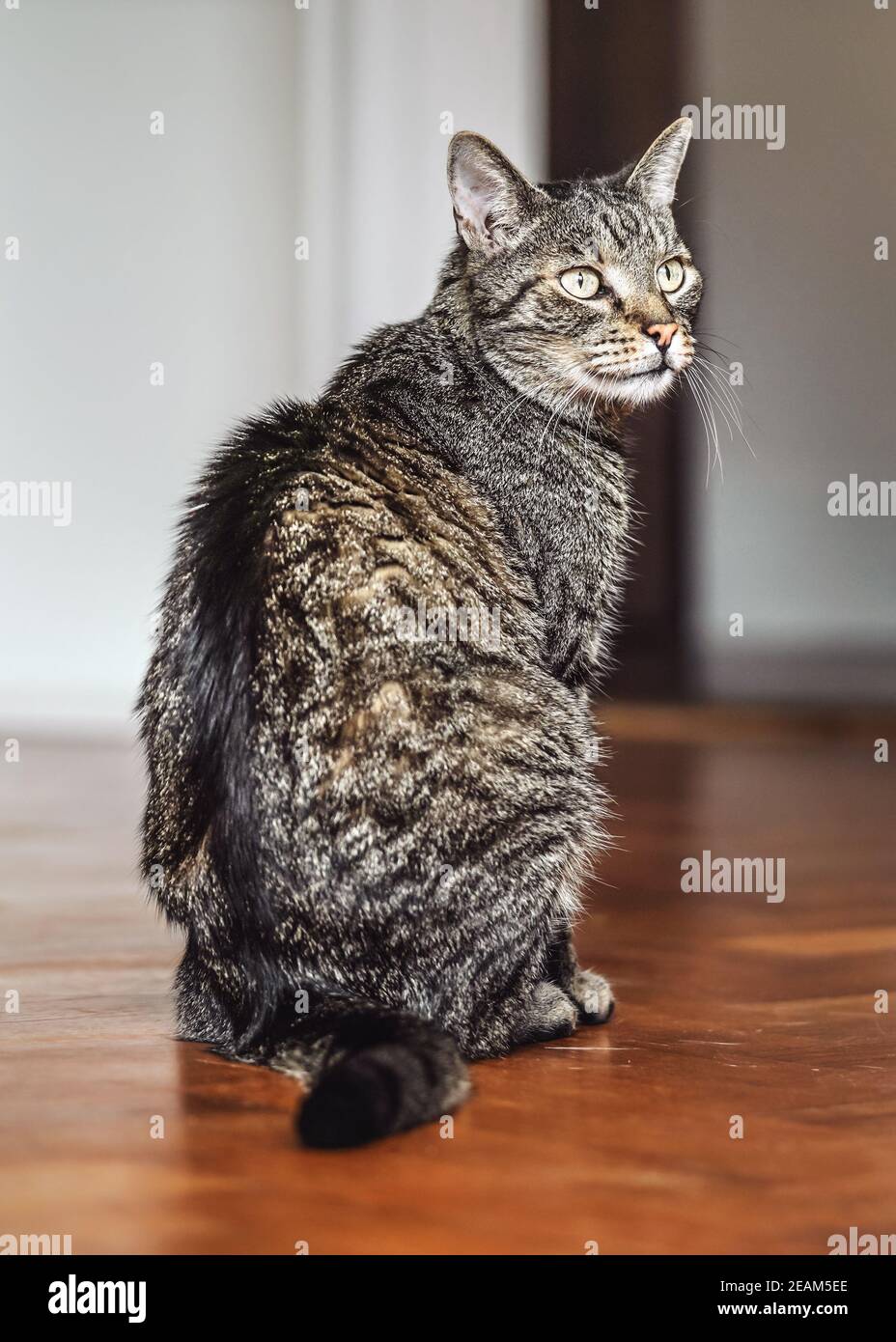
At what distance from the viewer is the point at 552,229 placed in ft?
6.04

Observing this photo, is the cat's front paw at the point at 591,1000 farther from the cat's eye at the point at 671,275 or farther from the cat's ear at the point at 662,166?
the cat's ear at the point at 662,166

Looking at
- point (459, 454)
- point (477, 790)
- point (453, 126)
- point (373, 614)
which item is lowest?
point (477, 790)

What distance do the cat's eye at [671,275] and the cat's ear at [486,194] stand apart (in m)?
0.20

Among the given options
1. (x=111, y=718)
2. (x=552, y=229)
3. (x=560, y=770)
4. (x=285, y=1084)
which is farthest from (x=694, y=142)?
(x=285, y=1084)

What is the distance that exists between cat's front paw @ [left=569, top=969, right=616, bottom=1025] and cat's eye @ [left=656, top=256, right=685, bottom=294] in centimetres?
95

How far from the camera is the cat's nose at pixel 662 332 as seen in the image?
1.79 meters

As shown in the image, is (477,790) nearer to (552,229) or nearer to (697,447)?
(552,229)

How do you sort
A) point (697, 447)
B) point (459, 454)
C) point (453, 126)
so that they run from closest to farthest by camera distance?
1. point (459, 454)
2. point (453, 126)
3. point (697, 447)

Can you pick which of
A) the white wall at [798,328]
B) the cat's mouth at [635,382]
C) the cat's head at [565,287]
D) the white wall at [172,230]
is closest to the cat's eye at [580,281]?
the cat's head at [565,287]

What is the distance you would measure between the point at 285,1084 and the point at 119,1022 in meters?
0.38

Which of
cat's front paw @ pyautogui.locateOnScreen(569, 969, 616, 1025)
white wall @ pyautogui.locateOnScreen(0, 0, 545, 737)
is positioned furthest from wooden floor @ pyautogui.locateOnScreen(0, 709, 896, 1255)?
white wall @ pyautogui.locateOnScreen(0, 0, 545, 737)

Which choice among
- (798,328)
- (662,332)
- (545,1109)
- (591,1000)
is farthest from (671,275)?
(798,328)

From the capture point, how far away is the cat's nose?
179 centimetres

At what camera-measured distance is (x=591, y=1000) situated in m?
1.80
